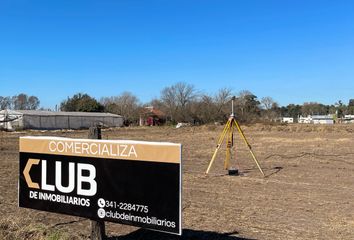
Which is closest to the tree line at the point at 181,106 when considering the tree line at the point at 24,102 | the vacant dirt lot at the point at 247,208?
the tree line at the point at 24,102

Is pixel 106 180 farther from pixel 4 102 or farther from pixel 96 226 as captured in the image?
pixel 4 102

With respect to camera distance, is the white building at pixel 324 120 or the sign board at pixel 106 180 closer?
the sign board at pixel 106 180

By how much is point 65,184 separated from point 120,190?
802 millimetres

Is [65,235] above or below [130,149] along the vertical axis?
below

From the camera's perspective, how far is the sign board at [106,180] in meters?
5.04

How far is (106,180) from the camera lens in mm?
5461

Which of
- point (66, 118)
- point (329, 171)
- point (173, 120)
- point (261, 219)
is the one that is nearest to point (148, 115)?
point (173, 120)

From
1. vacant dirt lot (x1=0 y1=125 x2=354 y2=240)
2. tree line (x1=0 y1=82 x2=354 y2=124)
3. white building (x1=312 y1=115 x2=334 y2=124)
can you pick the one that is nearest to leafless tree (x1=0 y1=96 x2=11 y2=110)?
tree line (x1=0 y1=82 x2=354 y2=124)

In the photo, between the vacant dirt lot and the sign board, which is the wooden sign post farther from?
the vacant dirt lot

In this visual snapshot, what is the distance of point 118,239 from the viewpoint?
262 inches

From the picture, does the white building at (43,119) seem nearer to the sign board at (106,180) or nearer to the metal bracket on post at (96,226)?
the sign board at (106,180)

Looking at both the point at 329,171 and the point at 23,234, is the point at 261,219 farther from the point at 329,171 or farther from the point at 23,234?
the point at 329,171

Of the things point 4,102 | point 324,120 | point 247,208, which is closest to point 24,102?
point 4,102

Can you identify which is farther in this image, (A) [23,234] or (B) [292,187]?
(B) [292,187]
